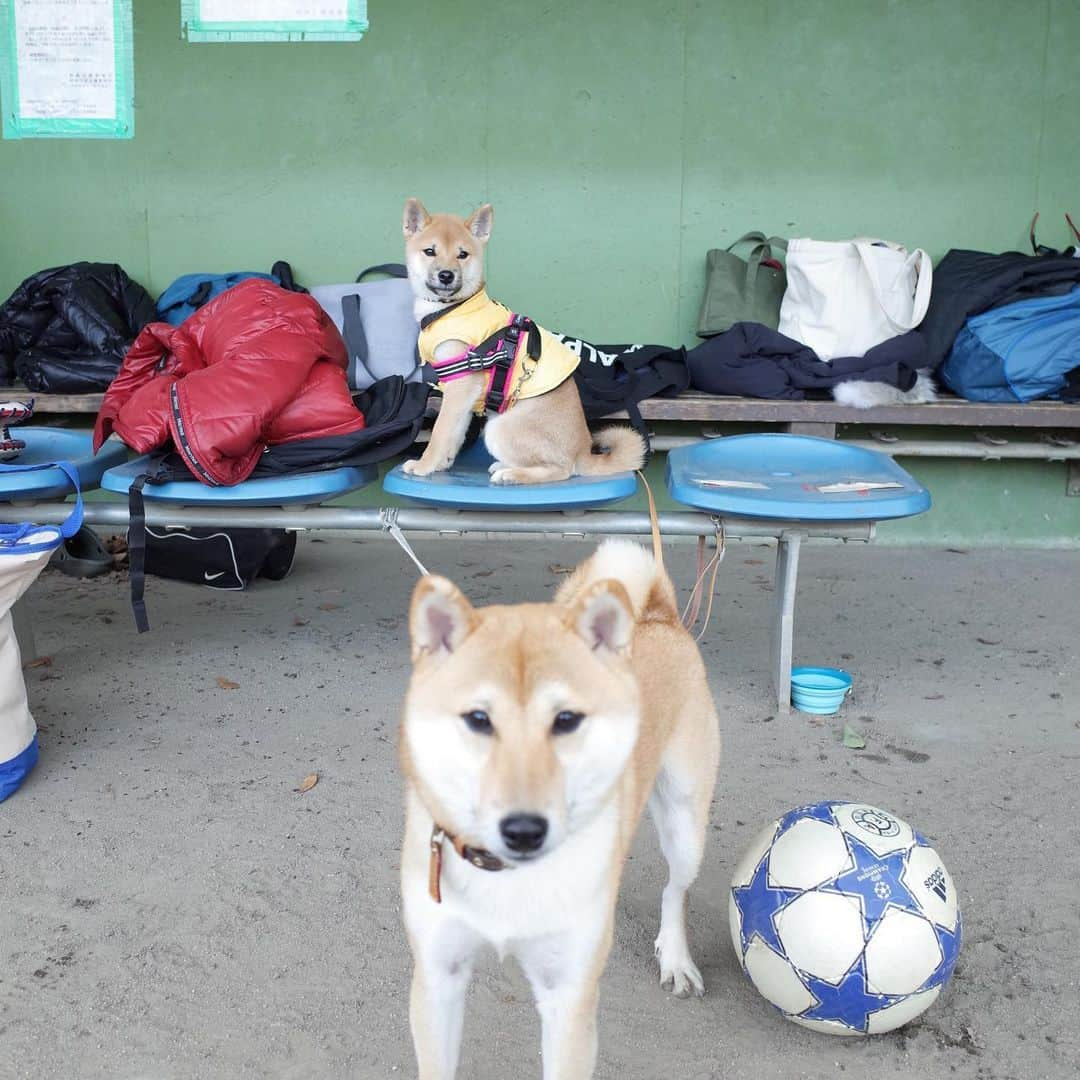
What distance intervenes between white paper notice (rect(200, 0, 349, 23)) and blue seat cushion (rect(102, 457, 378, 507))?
1388mm

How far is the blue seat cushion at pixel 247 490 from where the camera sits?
3.57m

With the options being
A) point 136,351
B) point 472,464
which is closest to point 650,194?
point 472,464

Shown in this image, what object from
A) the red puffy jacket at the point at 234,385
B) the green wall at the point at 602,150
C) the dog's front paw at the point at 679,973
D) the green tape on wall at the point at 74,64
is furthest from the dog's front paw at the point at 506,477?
the green wall at the point at 602,150

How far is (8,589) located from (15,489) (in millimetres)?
732

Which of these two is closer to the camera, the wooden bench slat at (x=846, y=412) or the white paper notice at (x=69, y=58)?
the white paper notice at (x=69, y=58)

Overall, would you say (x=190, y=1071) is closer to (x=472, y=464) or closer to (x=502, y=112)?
(x=472, y=464)

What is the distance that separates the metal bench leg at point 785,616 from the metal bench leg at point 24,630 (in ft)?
8.32

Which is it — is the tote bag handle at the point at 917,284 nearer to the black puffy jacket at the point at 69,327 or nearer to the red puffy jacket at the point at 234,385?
the red puffy jacket at the point at 234,385

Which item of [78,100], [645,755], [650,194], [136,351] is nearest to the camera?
[645,755]

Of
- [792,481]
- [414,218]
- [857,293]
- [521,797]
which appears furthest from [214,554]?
[521,797]

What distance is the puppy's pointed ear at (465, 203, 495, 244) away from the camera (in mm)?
4402

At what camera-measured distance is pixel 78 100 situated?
2.89 meters

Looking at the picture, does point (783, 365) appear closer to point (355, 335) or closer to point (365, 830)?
point (355, 335)

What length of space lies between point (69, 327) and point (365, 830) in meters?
3.40
